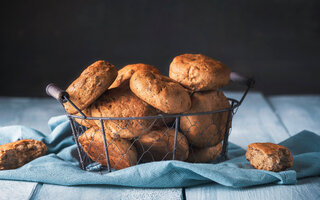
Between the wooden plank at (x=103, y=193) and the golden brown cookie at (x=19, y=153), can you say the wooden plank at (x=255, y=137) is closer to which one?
the wooden plank at (x=103, y=193)

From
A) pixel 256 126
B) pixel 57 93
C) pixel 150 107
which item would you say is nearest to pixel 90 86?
pixel 57 93

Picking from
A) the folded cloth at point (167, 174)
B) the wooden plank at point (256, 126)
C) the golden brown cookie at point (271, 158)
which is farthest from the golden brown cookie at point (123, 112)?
the wooden plank at point (256, 126)

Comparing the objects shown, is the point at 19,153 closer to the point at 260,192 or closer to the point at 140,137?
the point at 140,137

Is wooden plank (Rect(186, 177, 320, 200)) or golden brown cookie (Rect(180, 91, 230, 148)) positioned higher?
golden brown cookie (Rect(180, 91, 230, 148))

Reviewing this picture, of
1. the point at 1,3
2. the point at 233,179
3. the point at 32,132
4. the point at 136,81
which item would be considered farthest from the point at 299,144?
the point at 1,3

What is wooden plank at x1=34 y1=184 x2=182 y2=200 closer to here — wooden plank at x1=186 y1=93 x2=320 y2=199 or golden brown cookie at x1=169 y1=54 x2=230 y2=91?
wooden plank at x1=186 y1=93 x2=320 y2=199

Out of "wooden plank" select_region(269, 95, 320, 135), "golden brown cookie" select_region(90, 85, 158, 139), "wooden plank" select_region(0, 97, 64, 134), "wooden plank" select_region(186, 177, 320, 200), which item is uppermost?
"golden brown cookie" select_region(90, 85, 158, 139)

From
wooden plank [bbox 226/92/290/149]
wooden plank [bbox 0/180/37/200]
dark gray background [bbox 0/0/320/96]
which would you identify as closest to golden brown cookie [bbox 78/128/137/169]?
wooden plank [bbox 0/180/37/200]
